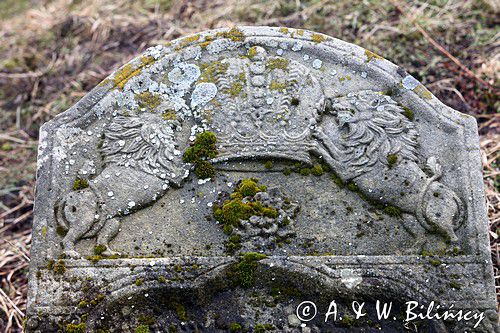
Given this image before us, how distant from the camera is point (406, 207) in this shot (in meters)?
3.85

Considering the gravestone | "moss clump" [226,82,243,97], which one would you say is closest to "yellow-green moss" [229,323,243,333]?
the gravestone

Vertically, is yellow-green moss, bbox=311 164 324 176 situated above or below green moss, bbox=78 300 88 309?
above

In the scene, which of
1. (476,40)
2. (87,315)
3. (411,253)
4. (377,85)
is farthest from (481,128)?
(87,315)

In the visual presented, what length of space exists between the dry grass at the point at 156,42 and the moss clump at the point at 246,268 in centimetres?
227

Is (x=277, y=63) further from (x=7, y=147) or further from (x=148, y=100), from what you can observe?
(x=7, y=147)

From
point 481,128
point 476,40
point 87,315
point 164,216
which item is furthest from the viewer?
point 476,40

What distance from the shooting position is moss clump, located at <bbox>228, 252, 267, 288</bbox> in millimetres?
3715

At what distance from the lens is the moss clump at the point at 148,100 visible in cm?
412

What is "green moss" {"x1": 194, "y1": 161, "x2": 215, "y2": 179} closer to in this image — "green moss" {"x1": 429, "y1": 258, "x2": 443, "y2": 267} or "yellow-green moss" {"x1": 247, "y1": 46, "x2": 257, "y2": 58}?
"yellow-green moss" {"x1": 247, "y1": 46, "x2": 257, "y2": 58}

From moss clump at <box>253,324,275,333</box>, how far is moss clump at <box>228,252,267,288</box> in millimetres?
264

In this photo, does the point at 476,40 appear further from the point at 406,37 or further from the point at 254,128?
the point at 254,128

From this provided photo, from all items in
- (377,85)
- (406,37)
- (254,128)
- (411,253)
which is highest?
(406,37)

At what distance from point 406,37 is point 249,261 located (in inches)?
142

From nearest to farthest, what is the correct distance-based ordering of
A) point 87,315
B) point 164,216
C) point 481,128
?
point 87,315 < point 164,216 < point 481,128
